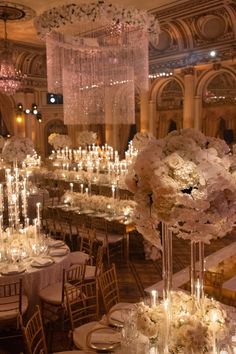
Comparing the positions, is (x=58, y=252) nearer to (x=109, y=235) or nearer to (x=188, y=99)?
(x=109, y=235)

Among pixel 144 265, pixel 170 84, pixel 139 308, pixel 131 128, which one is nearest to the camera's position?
pixel 139 308

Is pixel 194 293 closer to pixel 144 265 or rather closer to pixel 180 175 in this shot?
pixel 180 175

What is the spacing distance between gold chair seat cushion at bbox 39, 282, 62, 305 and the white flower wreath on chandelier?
4.54 metres

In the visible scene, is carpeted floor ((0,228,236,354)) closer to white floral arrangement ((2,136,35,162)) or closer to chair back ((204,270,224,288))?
chair back ((204,270,224,288))

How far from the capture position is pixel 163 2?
10281 millimetres

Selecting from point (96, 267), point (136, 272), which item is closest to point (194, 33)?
point (136, 272)

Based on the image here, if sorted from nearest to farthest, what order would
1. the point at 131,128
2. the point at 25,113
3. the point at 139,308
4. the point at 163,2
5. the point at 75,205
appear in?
the point at 139,308
the point at 75,205
the point at 163,2
the point at 25,113
the point at 131,128

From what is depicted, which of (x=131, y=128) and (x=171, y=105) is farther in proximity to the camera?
(x=131, y=128)

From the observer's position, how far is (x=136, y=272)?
22.8 feet

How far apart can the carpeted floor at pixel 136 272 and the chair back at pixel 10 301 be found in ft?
1.49

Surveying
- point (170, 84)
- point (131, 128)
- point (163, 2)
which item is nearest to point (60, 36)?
point (163, 2)

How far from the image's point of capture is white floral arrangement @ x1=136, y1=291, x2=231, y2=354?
96.0 inches

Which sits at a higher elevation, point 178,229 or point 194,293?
point 178,229

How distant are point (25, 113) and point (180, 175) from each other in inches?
670
